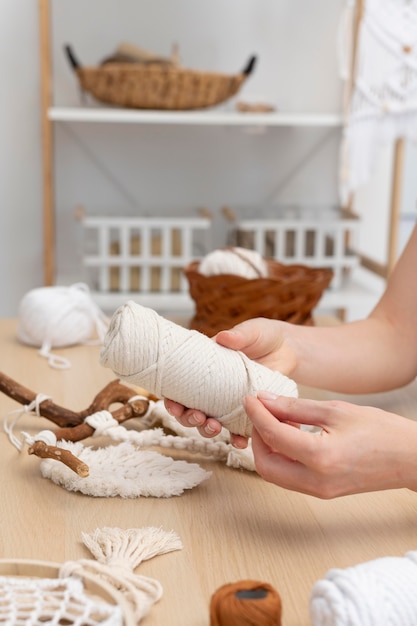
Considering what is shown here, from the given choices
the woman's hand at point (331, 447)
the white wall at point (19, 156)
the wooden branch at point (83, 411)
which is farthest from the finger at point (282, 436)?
the white wall at point (19, 156)

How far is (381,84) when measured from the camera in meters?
2.08

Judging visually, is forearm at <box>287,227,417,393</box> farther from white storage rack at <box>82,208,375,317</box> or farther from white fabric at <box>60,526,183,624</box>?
white storage rack at <box>82,208,375,317</box>

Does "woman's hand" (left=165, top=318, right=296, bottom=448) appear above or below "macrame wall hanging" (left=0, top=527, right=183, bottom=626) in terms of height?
above

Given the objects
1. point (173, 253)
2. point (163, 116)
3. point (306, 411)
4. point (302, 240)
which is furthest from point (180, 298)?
point (306, 411)

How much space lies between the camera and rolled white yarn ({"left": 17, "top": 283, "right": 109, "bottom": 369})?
1.20 metres

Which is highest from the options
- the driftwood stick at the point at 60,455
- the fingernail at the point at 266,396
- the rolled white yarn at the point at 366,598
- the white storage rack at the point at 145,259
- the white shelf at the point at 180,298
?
the fingernail at the point at 266,396

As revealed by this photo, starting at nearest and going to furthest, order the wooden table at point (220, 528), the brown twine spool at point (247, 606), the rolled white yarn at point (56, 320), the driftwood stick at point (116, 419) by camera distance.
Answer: the brown twine spool at point (247, 606)
the wooden table at point (220, 528)
the driftwood stick at point (116, 419)
the rolled white yarn at point (56, 320)

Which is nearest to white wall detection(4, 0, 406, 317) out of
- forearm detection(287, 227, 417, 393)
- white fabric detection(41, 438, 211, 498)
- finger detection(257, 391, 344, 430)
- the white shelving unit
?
the white shelving unit

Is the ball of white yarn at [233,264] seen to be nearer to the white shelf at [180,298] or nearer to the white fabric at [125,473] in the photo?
the white fabric at [125,473]

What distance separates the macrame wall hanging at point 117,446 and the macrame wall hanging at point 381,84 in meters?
1.36

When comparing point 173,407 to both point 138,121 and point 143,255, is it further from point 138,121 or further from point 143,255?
point 138,121

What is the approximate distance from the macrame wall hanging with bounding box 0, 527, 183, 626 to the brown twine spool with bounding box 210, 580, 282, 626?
57 mm

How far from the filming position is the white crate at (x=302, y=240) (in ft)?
7.16

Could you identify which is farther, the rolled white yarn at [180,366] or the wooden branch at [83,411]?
the wooden branch at [83,411]
